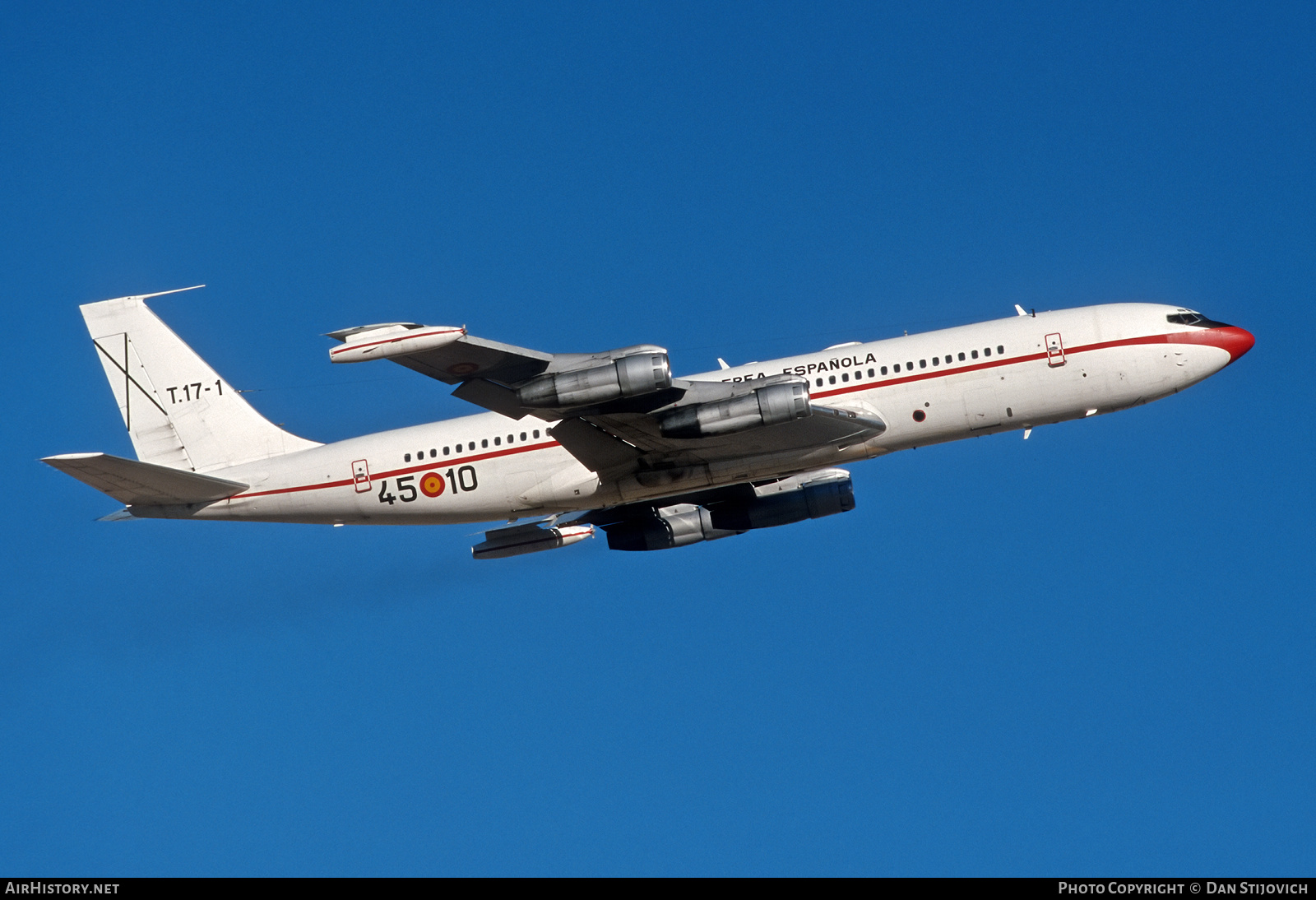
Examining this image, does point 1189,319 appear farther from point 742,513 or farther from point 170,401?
point 170,401

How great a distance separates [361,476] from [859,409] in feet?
51.8

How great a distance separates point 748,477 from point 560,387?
7754 millimetres

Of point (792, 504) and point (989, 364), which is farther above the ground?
point (989, 364)

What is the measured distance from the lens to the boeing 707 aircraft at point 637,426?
1574 inches

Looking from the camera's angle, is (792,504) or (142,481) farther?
(792,504)

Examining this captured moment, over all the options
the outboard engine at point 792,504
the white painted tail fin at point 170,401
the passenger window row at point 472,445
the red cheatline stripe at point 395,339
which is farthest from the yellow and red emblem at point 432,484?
the outboard engine at point 792,504

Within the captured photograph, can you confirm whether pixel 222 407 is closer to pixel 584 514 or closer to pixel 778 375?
pixel 584 514

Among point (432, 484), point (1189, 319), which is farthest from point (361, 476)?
point (1189, 319)

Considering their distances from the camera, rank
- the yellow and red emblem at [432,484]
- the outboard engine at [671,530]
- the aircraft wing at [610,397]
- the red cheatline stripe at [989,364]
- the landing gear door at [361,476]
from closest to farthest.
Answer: the aircraft wing at [610,397] → the red cheatline stripe at [989,364] → the yellow and red emblem at [432,484] → the landing gear door at [361,476] → the outboard engine at [671,530]

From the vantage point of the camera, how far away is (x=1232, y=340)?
142 ft

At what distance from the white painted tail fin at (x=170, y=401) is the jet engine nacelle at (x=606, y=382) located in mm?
11782

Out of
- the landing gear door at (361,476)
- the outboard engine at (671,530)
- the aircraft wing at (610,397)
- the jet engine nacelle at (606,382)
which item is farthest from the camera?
the outboard engine at (671,530)

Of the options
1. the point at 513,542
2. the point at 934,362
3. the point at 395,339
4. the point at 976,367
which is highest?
the point at 934,362

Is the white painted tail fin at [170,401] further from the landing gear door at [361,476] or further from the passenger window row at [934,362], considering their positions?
the passenger window row at [934,362]
